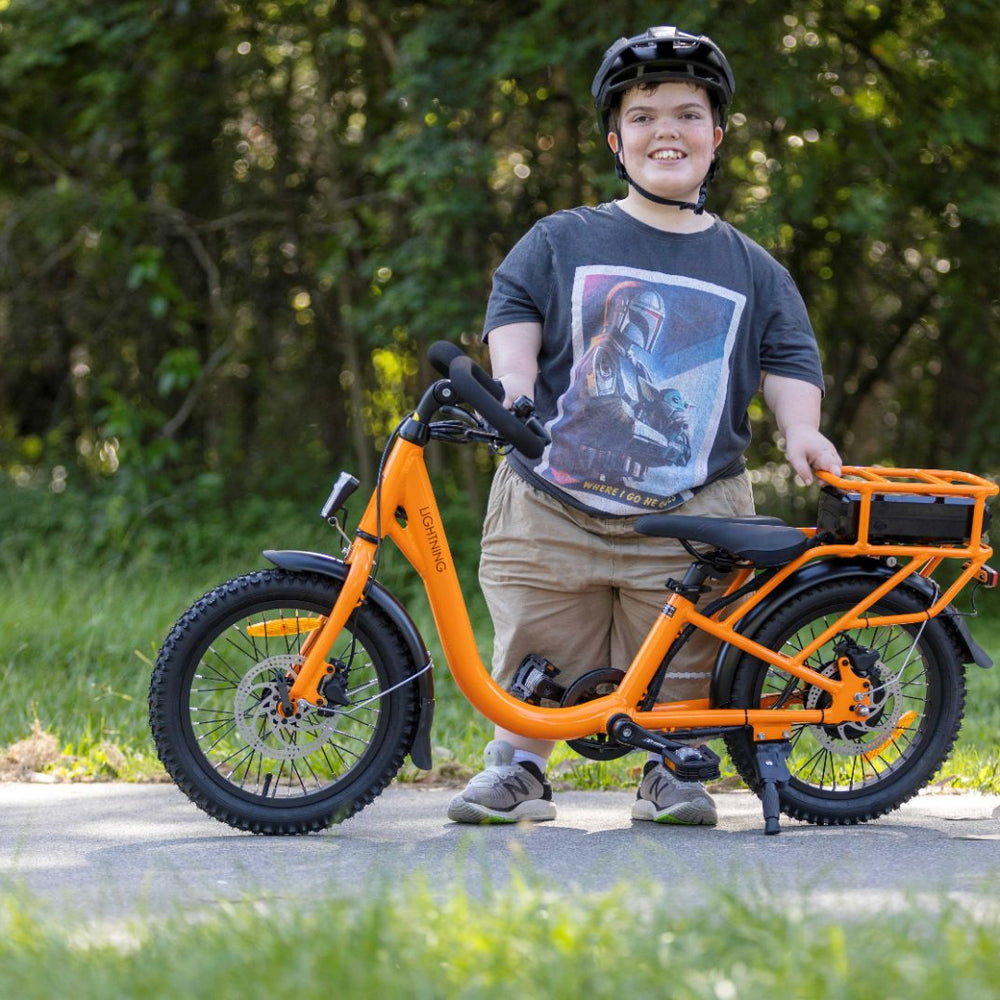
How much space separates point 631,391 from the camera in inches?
152

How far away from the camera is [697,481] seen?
3.89 metres

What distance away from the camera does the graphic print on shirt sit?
12.7ft

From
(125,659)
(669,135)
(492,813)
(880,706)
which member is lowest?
(125,659)

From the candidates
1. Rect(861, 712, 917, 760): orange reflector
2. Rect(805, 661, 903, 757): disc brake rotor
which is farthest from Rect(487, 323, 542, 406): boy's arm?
Rect(861, 712, 917, 760): orange reflector

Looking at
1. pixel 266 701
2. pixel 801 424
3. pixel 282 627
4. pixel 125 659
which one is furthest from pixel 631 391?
pixel 125 659

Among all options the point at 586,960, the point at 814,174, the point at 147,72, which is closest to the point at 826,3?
the point at 814,174

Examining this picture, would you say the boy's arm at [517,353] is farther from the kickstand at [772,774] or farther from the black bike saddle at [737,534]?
the kickstand at [772,774]

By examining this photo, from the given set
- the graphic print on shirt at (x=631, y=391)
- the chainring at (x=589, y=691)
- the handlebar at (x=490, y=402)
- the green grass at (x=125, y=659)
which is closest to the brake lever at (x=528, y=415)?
the handlebar at (x=490, y=402)

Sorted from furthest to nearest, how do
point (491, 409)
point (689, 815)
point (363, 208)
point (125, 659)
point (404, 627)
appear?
point (363, 208), point (125, 659), point (689, 815), point (404, 627), point (491, 409)

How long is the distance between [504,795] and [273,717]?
2.12 feet

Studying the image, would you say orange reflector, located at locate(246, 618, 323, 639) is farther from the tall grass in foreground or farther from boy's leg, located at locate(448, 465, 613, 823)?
the tall grass in foreground

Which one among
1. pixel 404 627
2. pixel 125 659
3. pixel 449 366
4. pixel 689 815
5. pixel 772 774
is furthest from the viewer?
pixel 125 659

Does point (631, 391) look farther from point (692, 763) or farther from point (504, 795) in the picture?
point (504, 795)

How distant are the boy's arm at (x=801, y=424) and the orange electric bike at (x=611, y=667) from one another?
0.08 metres
